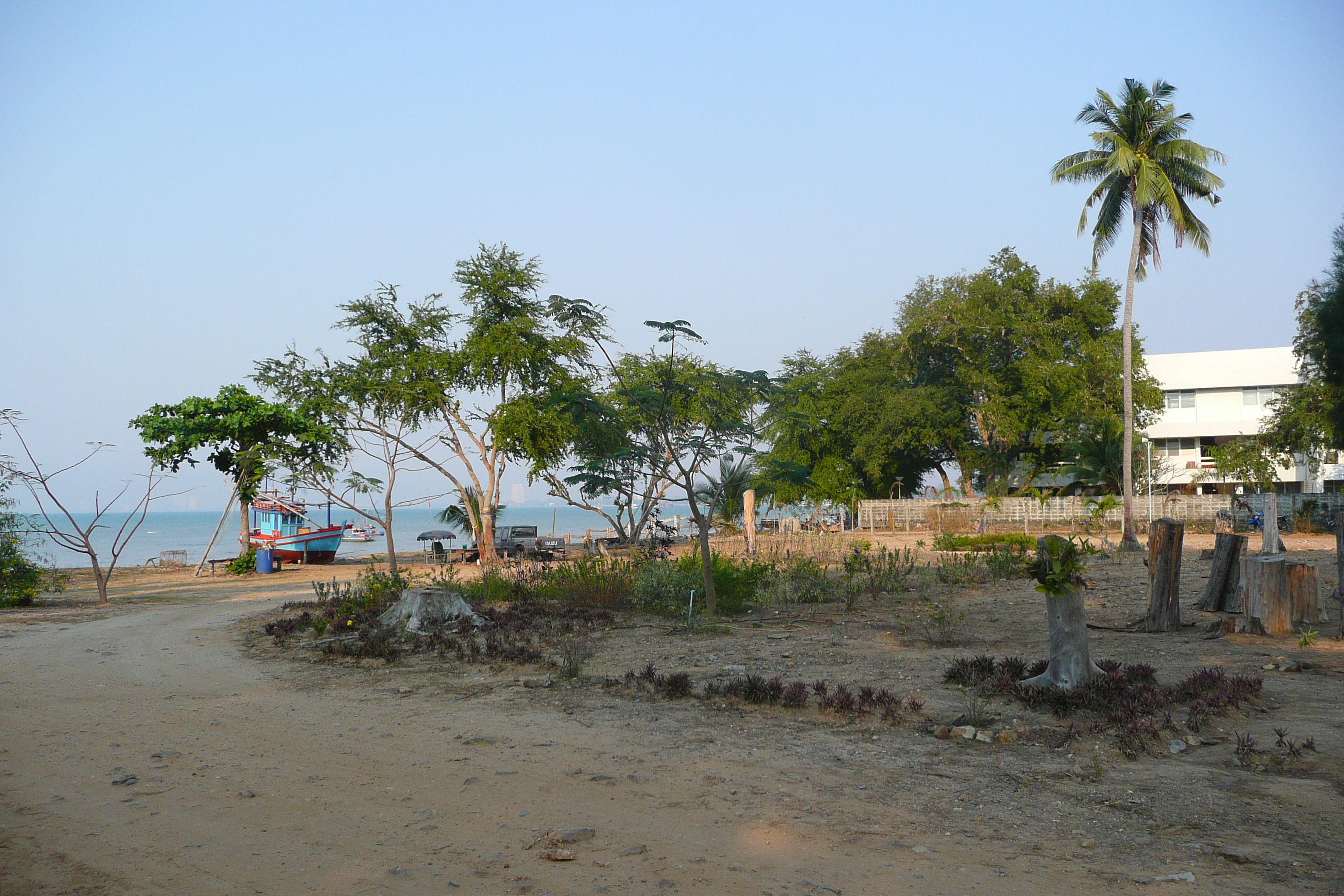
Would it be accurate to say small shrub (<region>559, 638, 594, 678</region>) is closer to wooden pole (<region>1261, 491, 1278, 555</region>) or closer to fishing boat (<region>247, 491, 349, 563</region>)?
wooden pole (<region>1261, 491, 1278, 555</region>)

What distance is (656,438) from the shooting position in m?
11.5

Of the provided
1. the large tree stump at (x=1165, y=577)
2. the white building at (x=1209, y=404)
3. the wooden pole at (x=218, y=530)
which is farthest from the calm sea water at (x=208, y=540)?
the white building at (x=1209, y=404)

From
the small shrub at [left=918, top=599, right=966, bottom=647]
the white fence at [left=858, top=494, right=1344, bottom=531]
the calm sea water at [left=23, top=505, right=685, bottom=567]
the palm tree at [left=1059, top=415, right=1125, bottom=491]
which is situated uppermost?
the palm tree at [left=1059, top=415, right=1125, bottom=491]

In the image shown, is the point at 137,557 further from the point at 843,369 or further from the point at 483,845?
the point at 483,845

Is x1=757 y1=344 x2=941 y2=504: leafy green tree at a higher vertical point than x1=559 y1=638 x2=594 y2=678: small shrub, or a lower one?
higher

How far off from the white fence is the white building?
32.9 feet

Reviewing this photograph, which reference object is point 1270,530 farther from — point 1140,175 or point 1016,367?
point 1016,367

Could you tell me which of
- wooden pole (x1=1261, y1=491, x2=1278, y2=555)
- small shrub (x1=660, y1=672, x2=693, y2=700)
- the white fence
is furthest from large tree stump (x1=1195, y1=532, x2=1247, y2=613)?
the white fence

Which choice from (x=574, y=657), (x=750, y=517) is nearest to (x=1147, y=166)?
(x=750, y=517)

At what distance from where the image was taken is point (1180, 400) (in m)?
48.0

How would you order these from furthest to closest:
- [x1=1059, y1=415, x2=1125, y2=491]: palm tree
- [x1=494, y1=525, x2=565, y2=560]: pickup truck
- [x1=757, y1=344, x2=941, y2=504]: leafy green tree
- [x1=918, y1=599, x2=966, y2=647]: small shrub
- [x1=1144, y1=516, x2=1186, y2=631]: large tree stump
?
[x1=757, y1=344, x2=941, y2=504]: leafy green tree, [x1=1059, y1=415, x2=1125, y2=491]: palm tree, [x1=494, y1=525, x2=565, y2=560]: pickup truck, [x1=1144, y1=516, x2=1186, y2=631]: large tree stump, [x1=918, y1=599, x2=966, y2=647]: small shrub

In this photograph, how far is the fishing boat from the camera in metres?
29.5

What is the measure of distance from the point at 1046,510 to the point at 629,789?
3407 cm

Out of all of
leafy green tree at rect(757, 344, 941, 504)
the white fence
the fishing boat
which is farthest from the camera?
leafy green tree at rect(757, 344, 941, 504)
